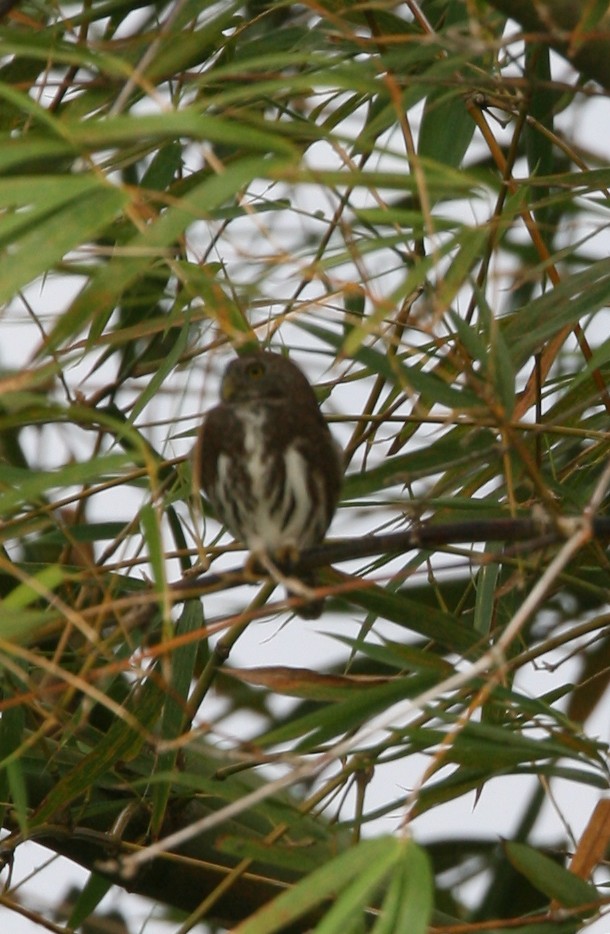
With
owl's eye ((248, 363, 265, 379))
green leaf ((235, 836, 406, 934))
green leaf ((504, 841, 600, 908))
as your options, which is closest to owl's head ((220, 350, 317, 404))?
owl's eye ((248, 363, 265, 379))

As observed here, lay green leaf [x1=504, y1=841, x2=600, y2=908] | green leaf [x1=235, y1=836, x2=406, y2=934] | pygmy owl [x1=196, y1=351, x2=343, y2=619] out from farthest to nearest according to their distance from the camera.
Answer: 1. pygmy owl [x1=196, y1=351, x2=343, y2=619]
2. green leaf [x1=504, y1=841, x2=600, y2=908]
3. green leaf [x1=235, y1=836, x2=406, y2=934]

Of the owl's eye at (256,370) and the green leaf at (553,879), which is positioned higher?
the owl's eye at (256,370)

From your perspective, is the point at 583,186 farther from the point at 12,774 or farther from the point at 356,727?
the point at 12,774

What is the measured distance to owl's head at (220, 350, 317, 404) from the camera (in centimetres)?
271

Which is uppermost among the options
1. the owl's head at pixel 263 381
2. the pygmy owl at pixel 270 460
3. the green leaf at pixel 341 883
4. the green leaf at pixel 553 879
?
the owl's head at pixel 263 381

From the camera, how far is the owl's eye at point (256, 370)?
273cm

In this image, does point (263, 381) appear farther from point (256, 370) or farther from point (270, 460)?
point (270, 460)

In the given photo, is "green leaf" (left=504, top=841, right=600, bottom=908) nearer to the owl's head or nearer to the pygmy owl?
the pygmy owl

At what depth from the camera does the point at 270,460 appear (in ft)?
8.72

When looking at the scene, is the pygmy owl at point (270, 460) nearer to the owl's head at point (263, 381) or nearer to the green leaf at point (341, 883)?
the owl's head at point (263, 381)

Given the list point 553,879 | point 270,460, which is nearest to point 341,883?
point 553,879

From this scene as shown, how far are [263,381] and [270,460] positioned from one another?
0.14 metres

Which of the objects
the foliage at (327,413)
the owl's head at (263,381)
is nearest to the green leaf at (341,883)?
the foliage at (327,413)

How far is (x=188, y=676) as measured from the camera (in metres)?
2.68
